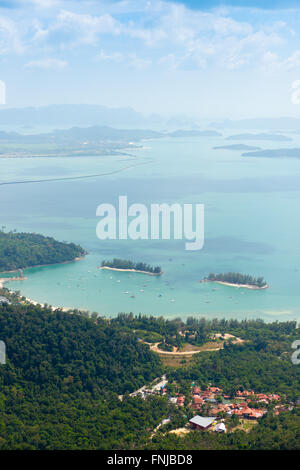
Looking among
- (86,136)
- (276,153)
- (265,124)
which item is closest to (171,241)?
(276,153)

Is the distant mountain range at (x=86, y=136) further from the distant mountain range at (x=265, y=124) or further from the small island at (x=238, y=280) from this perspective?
the small island at (x=238, y=280)

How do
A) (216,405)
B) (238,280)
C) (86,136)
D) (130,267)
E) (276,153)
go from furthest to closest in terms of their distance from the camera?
(86,136), (276,153), (130,267), (238,280), (216,405)

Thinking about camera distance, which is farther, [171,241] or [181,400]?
[171,241]

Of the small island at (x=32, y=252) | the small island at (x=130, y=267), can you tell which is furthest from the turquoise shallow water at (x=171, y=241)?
the small island at (x=32, y=252)

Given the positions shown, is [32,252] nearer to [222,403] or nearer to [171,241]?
[171,241]
